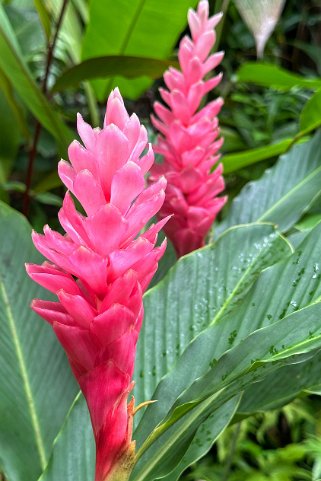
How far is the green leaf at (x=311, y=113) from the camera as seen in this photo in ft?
3.49

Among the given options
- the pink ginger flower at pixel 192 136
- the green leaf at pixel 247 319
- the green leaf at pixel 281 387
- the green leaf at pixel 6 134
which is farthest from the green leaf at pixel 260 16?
the green leaf at pixel 6 134

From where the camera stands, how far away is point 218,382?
1.74ft

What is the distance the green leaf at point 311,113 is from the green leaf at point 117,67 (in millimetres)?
254

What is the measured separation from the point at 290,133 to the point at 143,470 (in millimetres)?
1562

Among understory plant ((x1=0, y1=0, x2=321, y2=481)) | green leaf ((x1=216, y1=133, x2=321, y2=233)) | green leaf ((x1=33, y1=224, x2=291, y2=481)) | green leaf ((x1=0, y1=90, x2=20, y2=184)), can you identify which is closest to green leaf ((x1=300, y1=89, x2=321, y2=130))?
green leaf ((x1=216, y1=133, x2=321, y2=233))

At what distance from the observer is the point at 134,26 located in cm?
126

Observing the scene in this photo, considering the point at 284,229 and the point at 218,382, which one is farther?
the point at 284,229

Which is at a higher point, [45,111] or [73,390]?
[45,111]

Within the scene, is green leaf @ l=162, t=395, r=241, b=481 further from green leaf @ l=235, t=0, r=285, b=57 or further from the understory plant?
green leaf @ l=235, t=0, r=285, b=57

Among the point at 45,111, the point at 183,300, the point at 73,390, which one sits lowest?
the point at 73,390

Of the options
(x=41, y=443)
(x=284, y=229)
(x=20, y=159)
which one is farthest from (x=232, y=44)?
(x=41, y=443)

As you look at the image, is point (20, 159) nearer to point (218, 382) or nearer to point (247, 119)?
point (247, 119)

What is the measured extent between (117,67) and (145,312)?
48 cm

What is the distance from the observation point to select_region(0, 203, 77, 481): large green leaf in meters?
0.75
